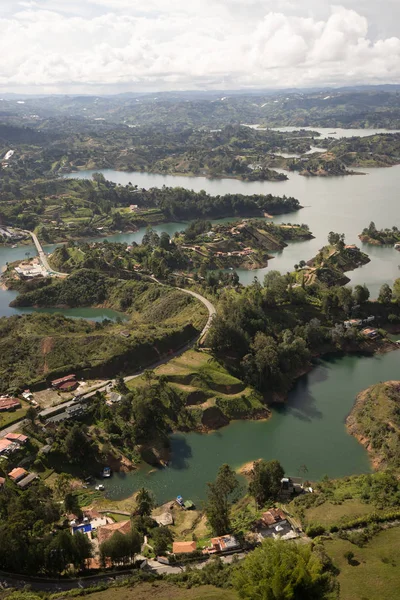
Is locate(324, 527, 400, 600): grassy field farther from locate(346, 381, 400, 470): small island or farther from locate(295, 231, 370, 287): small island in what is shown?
locate(295, 231, 370, 287): small island

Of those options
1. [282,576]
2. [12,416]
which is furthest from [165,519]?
[12,416]

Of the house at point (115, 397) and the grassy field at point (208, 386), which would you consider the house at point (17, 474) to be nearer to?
the house at point (115, 397)

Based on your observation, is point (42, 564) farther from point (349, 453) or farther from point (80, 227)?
point (80, 227)

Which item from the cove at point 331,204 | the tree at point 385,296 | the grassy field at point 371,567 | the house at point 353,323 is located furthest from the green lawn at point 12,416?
the tree at point 385,296

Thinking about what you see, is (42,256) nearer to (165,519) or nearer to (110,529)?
(165,519)

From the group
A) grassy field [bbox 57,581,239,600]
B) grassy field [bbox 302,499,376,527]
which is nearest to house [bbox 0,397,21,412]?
grassy field [bbox 57,581,239,600]

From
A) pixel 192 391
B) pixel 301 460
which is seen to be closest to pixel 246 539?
pixel 301 460
